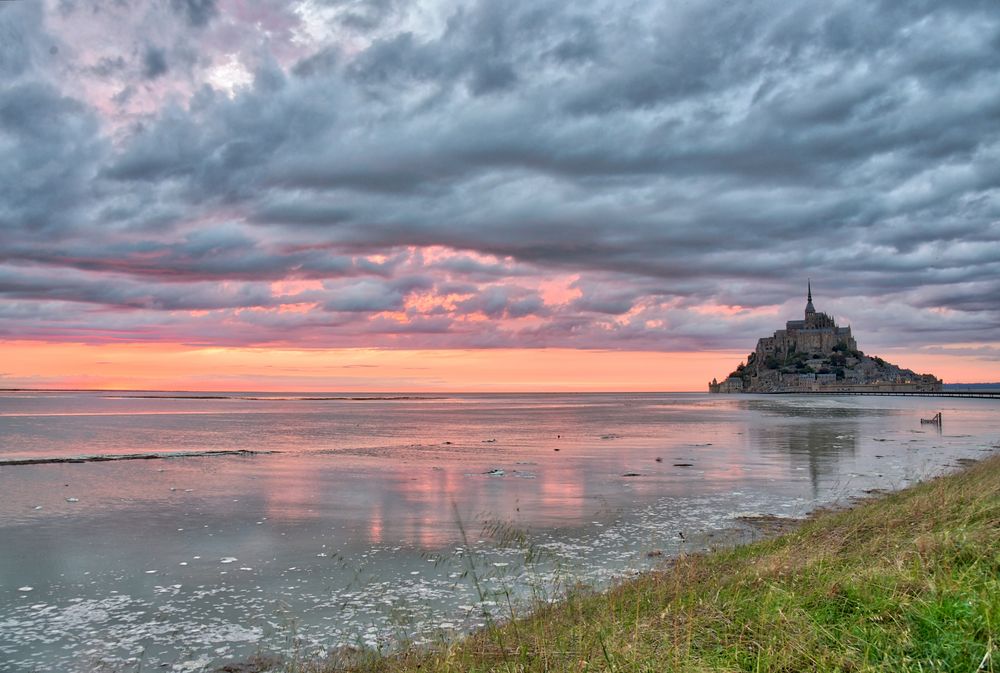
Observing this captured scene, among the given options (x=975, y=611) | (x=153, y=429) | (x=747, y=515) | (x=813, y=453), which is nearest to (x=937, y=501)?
(x=747, y=515)

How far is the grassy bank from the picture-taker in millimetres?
6328

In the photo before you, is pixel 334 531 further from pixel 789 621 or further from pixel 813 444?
pixel 813 444

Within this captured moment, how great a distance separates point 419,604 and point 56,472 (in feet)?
90.8

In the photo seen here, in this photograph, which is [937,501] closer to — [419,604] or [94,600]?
[419,604]

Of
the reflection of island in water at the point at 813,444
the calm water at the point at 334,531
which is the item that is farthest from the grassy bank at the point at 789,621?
the reflection of island in water at the point at 813,444

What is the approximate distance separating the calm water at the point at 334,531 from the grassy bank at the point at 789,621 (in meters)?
2.02

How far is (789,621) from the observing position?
23.9 feet

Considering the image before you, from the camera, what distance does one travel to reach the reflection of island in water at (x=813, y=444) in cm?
3248

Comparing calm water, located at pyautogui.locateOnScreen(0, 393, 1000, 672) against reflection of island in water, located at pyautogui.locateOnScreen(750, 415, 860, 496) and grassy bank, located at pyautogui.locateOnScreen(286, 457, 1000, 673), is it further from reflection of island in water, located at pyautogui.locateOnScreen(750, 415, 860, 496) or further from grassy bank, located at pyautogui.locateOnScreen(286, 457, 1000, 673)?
grassy bank, located at pyautogui.locateOnScreen(286, 457, 1000, 673)

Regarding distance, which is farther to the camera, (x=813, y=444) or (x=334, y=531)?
(x=813, y=444)

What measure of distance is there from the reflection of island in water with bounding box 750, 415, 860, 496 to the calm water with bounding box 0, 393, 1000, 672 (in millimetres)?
428

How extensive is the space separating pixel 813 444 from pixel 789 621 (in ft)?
138

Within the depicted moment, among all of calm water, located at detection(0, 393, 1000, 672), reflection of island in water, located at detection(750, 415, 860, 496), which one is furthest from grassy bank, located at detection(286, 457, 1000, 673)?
reflection of island in water, located at detection(750, 415, 860, 496)

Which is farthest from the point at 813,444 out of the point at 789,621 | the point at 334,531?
the point at 789,621
